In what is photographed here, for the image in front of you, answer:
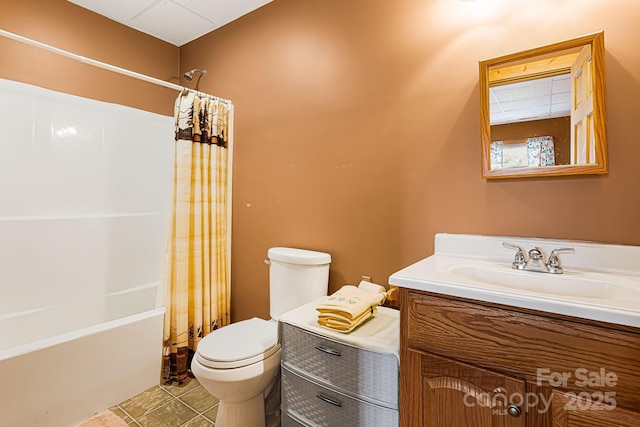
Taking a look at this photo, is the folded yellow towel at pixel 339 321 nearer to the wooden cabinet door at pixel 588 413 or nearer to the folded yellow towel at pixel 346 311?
the folded yellow towel at pixel 346 311

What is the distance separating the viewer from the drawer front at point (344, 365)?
1.10m

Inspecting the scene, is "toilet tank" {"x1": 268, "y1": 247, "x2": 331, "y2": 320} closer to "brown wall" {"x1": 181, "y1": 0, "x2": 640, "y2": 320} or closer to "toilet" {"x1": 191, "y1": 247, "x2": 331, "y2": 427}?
"toilet" {"x1": 191, "y1": 247, "x2": 331, "y2": 427}

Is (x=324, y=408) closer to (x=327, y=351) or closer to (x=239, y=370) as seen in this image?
(x=327, y=351)

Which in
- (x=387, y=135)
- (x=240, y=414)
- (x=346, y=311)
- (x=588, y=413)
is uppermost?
(x=387, y=135)

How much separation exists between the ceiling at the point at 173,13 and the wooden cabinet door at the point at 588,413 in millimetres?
2519

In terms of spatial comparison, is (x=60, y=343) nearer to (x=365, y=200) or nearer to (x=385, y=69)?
(x=365, y=200)

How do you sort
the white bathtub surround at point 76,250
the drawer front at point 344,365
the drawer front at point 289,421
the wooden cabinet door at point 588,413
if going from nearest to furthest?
1. the wooden cabinet door at point 588,413
2. the drawer front at point 344,365
3. the drawer front at point 289,421
4. the white bathtub surround at point 76,250

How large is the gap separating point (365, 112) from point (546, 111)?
31.7 inches

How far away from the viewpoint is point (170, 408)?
1.74 m

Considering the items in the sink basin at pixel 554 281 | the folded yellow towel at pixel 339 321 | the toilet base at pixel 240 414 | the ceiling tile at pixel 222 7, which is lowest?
the toilet base at pixel 240 414

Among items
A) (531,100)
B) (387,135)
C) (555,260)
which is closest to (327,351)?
Answer: (555,260)

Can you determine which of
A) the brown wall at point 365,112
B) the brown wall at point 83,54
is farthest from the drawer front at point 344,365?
the brown wall at point 83,54

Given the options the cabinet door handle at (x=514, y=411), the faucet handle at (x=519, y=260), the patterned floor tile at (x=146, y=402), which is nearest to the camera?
the cabinet door handle at (x=514, y=411)

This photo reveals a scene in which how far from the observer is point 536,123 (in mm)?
1287
